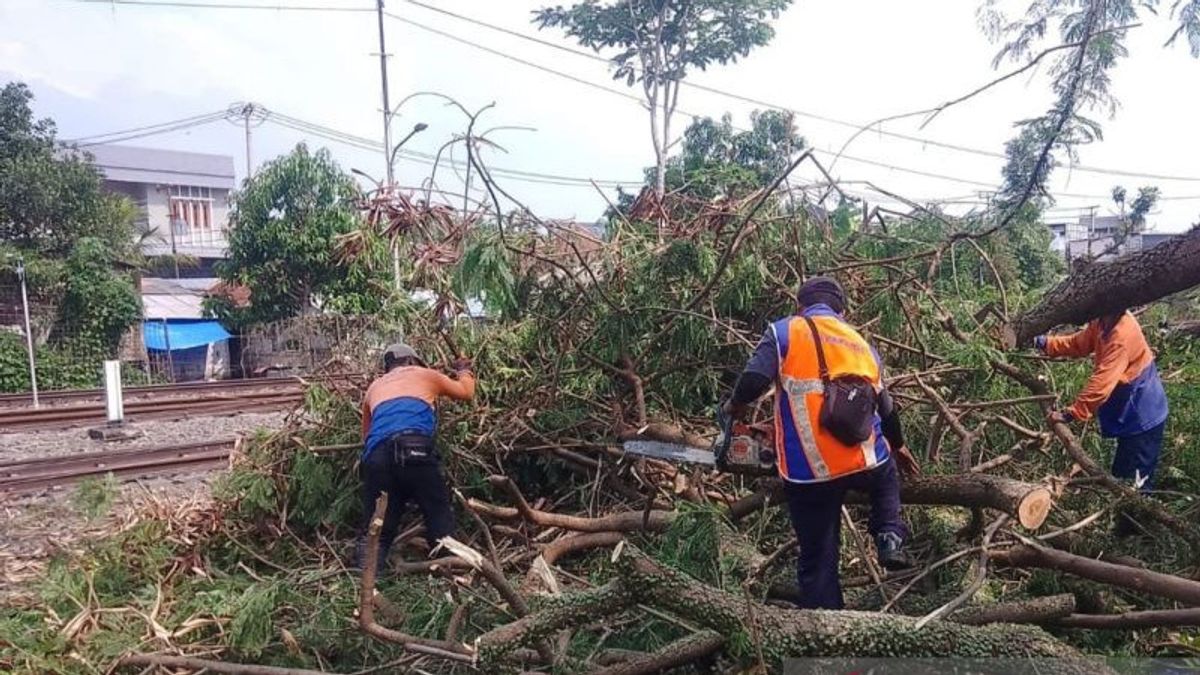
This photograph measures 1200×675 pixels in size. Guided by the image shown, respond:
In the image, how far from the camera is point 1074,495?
368 cm

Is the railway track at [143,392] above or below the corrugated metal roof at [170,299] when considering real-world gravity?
below

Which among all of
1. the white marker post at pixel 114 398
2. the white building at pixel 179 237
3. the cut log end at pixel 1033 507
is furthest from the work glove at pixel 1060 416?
the white building at pixel 179 237

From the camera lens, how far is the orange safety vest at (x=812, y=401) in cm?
291

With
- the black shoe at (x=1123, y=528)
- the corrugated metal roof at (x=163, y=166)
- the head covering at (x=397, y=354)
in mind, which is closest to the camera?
the black shoe at (x=1123, y=528)

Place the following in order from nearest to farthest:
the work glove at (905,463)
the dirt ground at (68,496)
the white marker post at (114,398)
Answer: the work glove at (905,463)
the dirt ground at (68,496)
the white marker post at (114,398)

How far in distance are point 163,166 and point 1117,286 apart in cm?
3188

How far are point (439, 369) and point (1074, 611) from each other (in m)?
3.42

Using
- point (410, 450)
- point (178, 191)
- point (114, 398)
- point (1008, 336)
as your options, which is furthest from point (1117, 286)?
point (178, 191)

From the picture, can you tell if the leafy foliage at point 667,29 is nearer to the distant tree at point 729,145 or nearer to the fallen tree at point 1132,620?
the distant tree at point 729,145

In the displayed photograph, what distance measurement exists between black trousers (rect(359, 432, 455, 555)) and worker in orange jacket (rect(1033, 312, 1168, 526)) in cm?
282

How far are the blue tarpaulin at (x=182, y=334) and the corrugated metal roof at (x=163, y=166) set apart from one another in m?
9.66

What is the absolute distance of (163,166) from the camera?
2942 cm

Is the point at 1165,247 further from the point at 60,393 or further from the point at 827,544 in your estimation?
the point at 60,393

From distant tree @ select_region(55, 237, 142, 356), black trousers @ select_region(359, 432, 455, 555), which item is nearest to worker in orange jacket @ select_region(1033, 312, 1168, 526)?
black trousers @ select_region(359, 432, 455, 555)
